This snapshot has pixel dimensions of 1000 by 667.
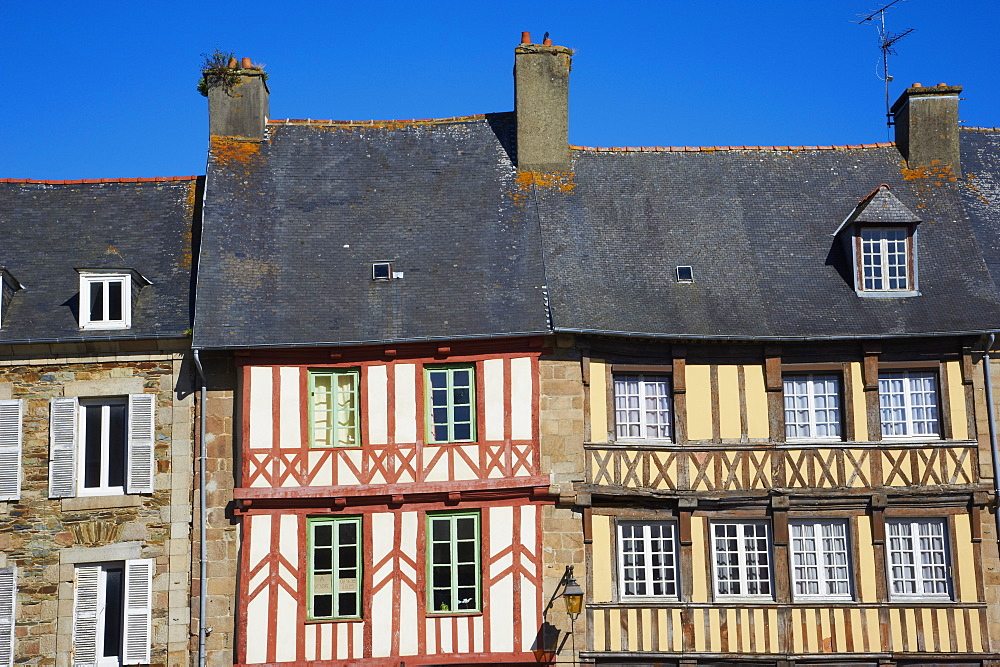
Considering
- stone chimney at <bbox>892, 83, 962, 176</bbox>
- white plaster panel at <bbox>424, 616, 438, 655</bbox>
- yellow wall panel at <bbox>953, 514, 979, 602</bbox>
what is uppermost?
stone chimney at <bbox>892, 83, 962, 176</bbox>

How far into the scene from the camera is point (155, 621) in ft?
50.0

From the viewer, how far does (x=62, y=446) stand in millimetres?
15672

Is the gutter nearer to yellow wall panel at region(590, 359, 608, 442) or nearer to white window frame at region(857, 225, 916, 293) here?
yellow wall panel at region(590, 359, 608, 442)

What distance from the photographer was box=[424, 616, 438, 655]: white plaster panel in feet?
49.3

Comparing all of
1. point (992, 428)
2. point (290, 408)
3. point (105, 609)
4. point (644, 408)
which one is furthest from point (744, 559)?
point (105, 609)

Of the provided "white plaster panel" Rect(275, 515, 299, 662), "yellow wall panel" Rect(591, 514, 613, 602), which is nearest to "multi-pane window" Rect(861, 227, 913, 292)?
"yellow wall panel" Rect(591, 514, 613, 602)

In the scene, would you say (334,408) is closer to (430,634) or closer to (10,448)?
(430,634)

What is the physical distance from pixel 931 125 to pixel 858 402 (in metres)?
4.76

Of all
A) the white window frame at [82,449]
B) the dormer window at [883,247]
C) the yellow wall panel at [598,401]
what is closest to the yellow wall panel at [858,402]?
the dormer window at [883,247]

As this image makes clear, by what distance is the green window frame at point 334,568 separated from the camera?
1518 centimetres

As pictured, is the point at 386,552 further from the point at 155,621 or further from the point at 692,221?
the point at 692,221

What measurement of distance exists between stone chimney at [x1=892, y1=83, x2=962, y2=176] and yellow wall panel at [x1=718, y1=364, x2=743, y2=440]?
4.69m

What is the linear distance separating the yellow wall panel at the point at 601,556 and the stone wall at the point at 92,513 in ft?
15.3

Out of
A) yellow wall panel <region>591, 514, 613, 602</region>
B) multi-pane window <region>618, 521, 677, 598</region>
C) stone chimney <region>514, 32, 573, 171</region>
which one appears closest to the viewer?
yellow wall panel <region>591, 514, 613, 602</region>
